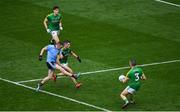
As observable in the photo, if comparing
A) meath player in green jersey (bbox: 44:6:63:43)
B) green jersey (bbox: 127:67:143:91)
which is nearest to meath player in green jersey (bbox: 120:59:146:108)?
green jersey (bbox: 127:67:143:91)

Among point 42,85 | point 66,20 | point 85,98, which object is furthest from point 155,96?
point 66,20

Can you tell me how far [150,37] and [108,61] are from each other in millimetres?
5222

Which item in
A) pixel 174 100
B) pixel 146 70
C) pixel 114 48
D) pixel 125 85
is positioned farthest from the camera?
pixel 114 48

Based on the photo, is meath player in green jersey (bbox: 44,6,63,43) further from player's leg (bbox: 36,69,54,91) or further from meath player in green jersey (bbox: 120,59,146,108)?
meath player in green jersey (bbox: 120,59,146,108)

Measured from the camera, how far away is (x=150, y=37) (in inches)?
1580

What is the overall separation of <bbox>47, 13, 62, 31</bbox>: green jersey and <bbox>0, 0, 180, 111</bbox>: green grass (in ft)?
4.98

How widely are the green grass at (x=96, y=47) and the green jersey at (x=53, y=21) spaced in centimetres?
152

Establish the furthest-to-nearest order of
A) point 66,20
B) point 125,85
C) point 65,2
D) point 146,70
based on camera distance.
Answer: point 65,2 < point 66,20 < point 146,70 < point 125,85

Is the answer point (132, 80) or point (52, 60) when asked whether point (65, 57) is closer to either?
point (52, 60)

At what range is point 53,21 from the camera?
3700 cm

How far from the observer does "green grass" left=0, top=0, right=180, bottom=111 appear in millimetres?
30220

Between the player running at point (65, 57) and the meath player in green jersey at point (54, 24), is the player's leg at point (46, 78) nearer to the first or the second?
the player running at point (65, 57)

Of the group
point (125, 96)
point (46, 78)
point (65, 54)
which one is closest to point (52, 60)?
point (46, 78)

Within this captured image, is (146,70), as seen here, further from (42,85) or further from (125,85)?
(42,85)
